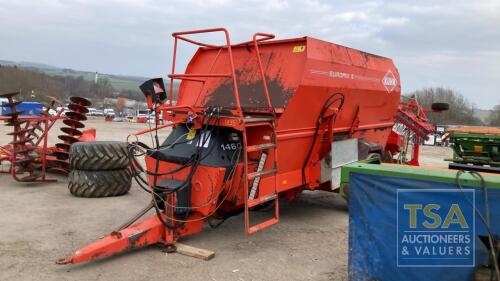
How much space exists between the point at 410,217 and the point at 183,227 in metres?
2.63

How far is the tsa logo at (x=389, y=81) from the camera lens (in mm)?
7953

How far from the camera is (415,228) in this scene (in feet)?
12.5

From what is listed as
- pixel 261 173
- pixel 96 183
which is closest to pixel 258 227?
pixel 261 173

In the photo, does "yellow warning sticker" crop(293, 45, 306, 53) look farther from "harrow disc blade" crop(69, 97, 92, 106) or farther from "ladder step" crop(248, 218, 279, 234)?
"harrow disc blade" crop(69, 97, 92, 106)

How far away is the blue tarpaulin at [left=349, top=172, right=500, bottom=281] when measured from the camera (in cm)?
361

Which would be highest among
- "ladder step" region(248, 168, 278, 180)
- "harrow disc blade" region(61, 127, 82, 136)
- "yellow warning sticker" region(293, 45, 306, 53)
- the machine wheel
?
"yellow warning sticker" region(293, 45, 306, 53)

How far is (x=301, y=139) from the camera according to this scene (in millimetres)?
6164

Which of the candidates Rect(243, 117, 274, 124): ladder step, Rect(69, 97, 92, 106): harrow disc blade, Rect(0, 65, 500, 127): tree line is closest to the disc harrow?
Rect(69, 97, 92, 106): harrow disc blade

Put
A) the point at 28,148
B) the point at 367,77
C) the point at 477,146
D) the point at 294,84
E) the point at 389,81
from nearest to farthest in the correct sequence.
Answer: the point at 294,84, the point at 367,77, the point at 389,81, the point at 28,148, the point at 477,146

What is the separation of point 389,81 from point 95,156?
17.7 ft

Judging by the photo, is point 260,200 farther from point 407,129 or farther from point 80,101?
point 80,101

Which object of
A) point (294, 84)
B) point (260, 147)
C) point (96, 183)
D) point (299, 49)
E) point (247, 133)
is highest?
point (299, 49)

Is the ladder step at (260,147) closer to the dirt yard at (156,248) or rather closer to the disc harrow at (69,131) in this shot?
the dirt yard at (156,248)
